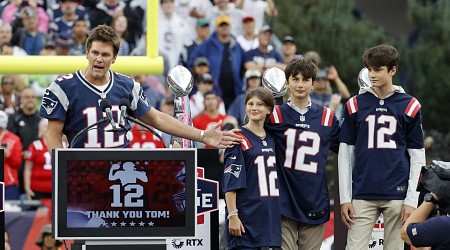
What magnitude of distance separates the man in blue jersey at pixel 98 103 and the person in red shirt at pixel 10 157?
3.90m

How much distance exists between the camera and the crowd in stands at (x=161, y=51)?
1123 cm

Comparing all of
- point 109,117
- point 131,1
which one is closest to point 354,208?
point 109,117

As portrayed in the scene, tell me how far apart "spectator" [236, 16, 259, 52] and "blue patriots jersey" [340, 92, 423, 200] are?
19.8 ft

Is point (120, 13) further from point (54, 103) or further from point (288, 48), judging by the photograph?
point (54, 103)

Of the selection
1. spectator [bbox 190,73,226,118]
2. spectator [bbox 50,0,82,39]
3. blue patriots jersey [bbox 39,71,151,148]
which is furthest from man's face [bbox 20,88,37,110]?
blue patriots jersey [bbox 39,71,151,148]

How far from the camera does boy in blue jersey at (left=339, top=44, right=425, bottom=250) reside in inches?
289

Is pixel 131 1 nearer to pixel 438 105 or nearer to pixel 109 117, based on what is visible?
pixel 438 105

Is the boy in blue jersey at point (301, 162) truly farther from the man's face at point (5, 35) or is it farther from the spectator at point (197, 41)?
the spectator at point (197, 41)

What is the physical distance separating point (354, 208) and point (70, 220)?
1.99 metres

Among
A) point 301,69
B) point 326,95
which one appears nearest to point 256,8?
point 326,95

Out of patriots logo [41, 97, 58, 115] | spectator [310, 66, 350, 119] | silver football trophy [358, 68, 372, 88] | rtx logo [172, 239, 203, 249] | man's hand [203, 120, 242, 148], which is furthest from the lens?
spectator [310, 66, 350, 119]

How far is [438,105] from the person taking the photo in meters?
16.9

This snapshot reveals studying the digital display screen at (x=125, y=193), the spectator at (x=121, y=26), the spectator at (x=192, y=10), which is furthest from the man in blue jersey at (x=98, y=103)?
the spectator at (x=192, y=10)

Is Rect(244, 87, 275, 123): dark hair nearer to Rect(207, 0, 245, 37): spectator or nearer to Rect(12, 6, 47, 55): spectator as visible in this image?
Rect(12, 6, 47, 55): spectator
